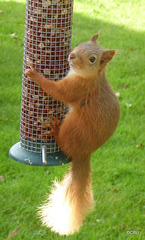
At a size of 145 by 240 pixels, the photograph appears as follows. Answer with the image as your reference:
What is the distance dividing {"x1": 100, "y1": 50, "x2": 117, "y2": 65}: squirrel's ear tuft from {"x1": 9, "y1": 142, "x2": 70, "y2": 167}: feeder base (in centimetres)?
72

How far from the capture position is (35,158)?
2.76 meters

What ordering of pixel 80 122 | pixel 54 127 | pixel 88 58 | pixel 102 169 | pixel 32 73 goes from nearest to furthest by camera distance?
pixel 88 58 → pixel 32 73 → pixel 80 122 → pixel 54 127 → pixel 102 169

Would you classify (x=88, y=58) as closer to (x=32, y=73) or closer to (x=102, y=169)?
(x=32, y=73)

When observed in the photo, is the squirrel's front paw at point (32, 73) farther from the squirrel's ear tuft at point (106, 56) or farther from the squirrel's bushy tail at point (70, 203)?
the squirrel's bushy tail at point (70, 203)

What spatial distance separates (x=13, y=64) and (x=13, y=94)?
2.76 feet

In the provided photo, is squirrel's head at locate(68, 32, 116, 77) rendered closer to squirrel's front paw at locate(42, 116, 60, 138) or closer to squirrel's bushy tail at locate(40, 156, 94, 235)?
squirrel's front paw at locate(42, 116, 60, 138)

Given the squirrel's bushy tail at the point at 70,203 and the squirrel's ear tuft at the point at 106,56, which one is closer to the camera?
the squirrel's ear tuft at the point at 106,56

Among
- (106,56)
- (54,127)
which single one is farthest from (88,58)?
(54,127)

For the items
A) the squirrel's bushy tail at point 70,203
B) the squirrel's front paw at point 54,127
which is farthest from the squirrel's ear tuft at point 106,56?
the squirrel's bushy tail at point 70,203

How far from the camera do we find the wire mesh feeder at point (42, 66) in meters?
2.58

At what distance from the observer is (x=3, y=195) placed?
12.9 feet

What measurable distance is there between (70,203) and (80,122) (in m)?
0.58

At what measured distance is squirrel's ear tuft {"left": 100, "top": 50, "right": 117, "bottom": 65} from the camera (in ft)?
7.90

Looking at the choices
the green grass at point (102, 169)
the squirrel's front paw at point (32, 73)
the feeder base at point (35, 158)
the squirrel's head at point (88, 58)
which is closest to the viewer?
the squirrel's head at point (88, 58)
